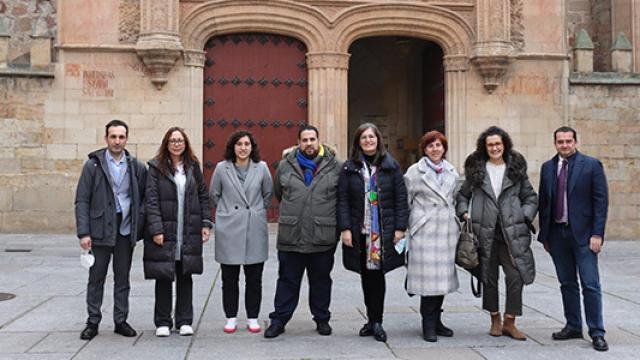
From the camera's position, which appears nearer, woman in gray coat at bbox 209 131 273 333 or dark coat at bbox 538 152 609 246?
dark coat at bbox 538 152 609 246

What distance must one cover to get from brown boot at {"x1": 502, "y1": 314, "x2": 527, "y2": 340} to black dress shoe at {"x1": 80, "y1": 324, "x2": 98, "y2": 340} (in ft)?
11.0

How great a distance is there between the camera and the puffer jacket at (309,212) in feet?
17.5

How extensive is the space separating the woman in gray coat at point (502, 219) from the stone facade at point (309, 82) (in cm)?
798

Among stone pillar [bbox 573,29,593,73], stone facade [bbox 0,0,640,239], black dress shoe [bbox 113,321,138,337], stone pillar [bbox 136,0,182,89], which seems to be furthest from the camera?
Answer: stone pillar [bbox 573,29,593,73]

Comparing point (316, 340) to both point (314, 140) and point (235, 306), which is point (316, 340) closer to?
point (235, 306)

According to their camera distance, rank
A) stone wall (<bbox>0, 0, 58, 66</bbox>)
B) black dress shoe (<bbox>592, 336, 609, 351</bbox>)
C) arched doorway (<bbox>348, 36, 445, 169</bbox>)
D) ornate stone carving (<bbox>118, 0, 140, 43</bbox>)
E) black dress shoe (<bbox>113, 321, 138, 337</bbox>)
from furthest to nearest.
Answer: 1. arched doorway (<bbox>348, 36, 445, 169</bbox>)
2. stone wall (<bbox>0, 0, 58, 66</bbox>)
3. ornate stone carving (<bbox>118, 0, 140, 43</bbox>)
4. black dress shoe (<bbox>113, 321, 138, 337</bbox>)
5. black dress shoe (<bbox>592, 336, 609, 351</bbox>)

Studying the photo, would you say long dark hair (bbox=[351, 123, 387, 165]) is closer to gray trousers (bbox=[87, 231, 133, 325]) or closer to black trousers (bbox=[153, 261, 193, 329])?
black trousers (bbox=[153, 261, 193, 329])

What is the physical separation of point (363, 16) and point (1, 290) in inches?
348

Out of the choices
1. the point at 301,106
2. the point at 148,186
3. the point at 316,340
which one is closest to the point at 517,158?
the point at 316,340

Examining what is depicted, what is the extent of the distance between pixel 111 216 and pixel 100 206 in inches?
4.8

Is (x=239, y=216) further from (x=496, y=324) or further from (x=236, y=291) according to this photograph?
(x=496, y=324)

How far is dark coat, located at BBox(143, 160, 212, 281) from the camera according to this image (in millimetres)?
5258

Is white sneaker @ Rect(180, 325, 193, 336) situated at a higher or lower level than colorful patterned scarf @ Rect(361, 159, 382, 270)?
lower

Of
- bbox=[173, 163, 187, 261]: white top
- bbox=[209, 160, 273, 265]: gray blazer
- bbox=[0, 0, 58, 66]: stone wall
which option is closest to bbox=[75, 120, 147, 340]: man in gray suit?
bbox=[173, 163, 187, 261]: white top
